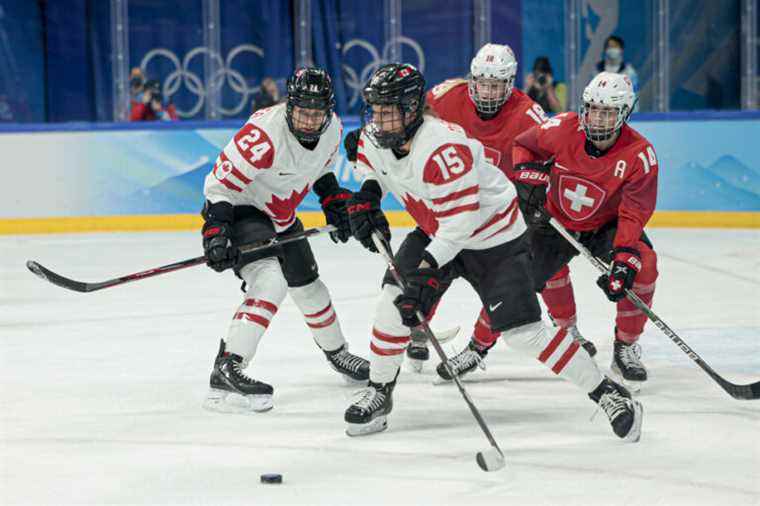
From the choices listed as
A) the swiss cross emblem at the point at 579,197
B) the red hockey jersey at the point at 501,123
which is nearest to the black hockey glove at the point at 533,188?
the swiss cross emblem at the point at 579,197

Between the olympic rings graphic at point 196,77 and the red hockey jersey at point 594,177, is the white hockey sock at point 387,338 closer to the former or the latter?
the red hockey jersey at point 594,177

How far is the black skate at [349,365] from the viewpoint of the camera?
4051mm

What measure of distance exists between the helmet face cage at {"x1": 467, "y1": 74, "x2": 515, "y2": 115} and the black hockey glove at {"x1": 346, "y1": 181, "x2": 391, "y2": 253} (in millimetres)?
992

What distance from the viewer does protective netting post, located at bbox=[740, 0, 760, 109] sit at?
9930 mm

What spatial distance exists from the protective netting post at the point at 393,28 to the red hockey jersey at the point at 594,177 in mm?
6156

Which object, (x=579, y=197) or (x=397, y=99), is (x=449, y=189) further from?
(x=579, y=197)

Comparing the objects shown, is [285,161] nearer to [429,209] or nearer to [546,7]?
[429,209]

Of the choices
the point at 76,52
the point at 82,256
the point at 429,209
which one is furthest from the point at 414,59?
the point at 429,209

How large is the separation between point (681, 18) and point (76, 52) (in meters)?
5.76

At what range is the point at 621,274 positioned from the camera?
3732mm

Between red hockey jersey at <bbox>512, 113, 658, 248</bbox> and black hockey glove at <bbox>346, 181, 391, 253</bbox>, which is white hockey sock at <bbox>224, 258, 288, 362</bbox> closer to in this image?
black hockey glove at <bbox>346, 181, 391, 253</bbox>

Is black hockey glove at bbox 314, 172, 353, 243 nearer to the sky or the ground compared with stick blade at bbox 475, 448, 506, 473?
nearer to the sky

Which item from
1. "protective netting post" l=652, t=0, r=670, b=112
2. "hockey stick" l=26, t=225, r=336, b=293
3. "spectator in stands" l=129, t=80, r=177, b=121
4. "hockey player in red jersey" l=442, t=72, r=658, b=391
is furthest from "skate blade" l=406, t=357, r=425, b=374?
"protective netting post" l=652, t=0, r=670, b=112

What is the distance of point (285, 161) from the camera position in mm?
3787
